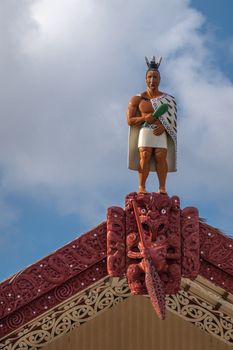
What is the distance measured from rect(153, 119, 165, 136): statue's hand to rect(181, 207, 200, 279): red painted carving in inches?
30.8

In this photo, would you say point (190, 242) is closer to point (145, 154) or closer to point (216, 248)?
point (216, 248)

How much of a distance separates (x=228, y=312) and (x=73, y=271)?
1850mm

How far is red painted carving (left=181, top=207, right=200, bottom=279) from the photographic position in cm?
896

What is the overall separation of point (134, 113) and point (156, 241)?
52.2 inches

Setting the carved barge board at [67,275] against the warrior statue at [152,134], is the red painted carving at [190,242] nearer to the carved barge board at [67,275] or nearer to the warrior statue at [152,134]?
the carved barge board at [67,275]

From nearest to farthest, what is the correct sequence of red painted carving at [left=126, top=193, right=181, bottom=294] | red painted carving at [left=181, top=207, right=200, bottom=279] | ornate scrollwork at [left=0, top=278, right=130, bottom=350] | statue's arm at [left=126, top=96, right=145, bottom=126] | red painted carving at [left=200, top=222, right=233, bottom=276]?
red painted carving at [left=126, top=193, right=181, bottom=294] → red painted carving at [left=181, top=207, right=200, bottom=279] → red painted carving at [left=200, top=222, right=233, bottom=276] → statue's arm at [left=126, top=96, right=145, bottom=126] → ornate scrollwork at [left=0, top=278, right=130, bottom=350]

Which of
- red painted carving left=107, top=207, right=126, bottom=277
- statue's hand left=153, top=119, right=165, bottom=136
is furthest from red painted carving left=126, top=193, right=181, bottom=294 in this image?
statue's hand left=153, top=119, right=165, bottom=136

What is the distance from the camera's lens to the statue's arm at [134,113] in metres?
9.29

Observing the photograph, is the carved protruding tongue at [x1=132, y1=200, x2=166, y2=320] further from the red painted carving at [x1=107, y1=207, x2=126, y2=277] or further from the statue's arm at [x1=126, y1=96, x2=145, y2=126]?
the statue's arm at [x1=126, y1=96, x2=145, y2=126]

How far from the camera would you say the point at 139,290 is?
8859mm

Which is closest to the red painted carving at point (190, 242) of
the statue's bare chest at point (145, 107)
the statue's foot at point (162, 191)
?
the statue's foot at point (162, 191)

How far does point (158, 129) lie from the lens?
9.22 meters

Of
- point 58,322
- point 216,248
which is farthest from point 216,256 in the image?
point 58,322

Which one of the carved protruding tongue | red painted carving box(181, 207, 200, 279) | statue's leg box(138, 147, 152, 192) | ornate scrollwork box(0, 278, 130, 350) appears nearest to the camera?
the carved protruding tongue
